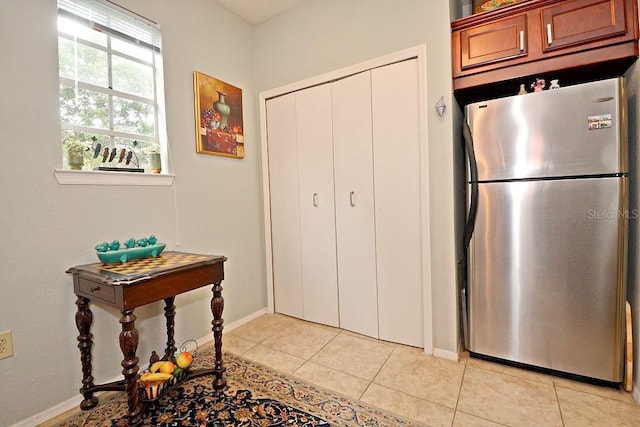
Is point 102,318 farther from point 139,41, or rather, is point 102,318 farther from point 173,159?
point 139,41

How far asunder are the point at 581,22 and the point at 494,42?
1.29 ft

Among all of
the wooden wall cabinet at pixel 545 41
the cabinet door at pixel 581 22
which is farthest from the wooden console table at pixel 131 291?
the cabinet door at pixel 581 22

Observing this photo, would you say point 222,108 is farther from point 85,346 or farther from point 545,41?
point 545,41

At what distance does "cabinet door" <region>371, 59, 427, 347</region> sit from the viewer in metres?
1.97

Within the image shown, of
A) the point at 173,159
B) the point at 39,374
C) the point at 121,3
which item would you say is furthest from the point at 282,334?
the point at 121,3

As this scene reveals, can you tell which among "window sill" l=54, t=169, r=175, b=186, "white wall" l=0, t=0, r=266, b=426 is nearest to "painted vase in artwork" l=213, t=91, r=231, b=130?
"white wall" l=0, t=0, r=266, b=426

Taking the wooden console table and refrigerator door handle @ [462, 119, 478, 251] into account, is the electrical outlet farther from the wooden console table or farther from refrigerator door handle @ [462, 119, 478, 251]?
A: refrigerator door handle @ [462, 119, 478, 251]

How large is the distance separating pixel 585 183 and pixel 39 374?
118 inches

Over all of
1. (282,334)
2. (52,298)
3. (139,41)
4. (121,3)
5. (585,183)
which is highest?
(121,3)

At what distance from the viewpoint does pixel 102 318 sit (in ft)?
5.46

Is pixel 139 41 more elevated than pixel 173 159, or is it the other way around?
pixel 139 41

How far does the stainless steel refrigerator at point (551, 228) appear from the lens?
1.49m

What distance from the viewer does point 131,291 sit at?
1.25 m

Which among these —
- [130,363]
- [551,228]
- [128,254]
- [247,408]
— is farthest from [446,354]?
[128,254]
